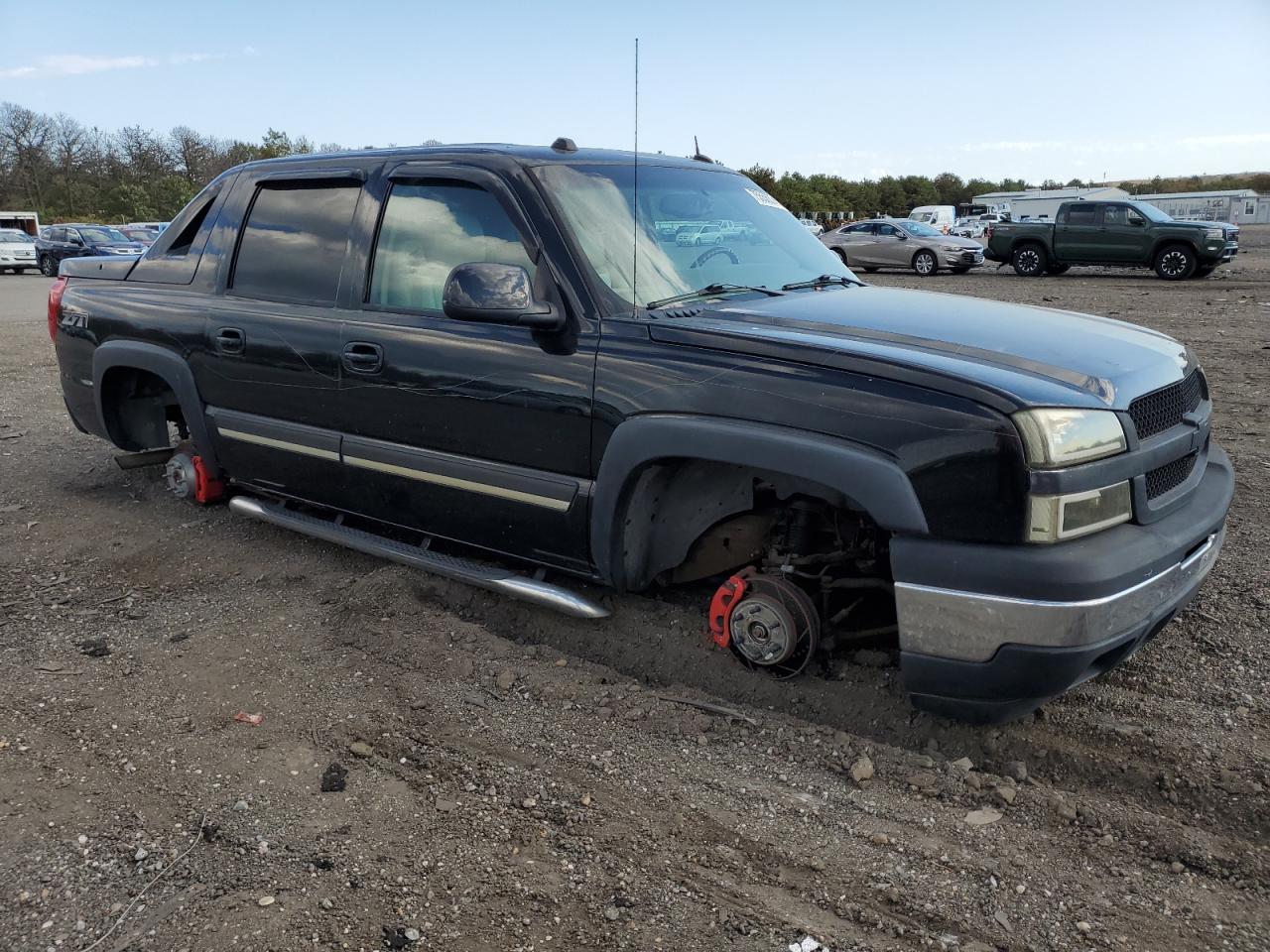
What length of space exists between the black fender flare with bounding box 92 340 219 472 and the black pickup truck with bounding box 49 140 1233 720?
0.02 meters

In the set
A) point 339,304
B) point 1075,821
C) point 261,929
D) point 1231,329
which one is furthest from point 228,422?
point 1231,329

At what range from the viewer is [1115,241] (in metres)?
21.3

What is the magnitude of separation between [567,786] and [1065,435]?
168cm

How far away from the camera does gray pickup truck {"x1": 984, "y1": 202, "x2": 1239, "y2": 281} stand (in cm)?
2005

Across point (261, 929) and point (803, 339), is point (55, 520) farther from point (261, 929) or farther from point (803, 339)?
point (803, 339)

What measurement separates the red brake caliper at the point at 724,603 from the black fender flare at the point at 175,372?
271 cm

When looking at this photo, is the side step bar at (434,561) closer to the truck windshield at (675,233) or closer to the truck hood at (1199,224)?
the truck windshield at (675,233)

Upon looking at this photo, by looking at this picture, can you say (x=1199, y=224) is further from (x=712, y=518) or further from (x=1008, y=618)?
(x=1008, y=618)

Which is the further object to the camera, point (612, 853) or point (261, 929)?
point (612, 853)

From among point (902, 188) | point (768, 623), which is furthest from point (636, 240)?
point (902, 188)

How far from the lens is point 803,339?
117 inches

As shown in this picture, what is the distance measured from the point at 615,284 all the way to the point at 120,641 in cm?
238

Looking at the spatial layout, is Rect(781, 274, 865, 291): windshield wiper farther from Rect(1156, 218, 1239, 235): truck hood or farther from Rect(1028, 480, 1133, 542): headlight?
Rect(1156, 218, 1239, 235): truck hood

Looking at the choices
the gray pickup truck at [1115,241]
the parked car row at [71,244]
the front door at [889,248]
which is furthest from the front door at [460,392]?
the parked car row at [71,244]
